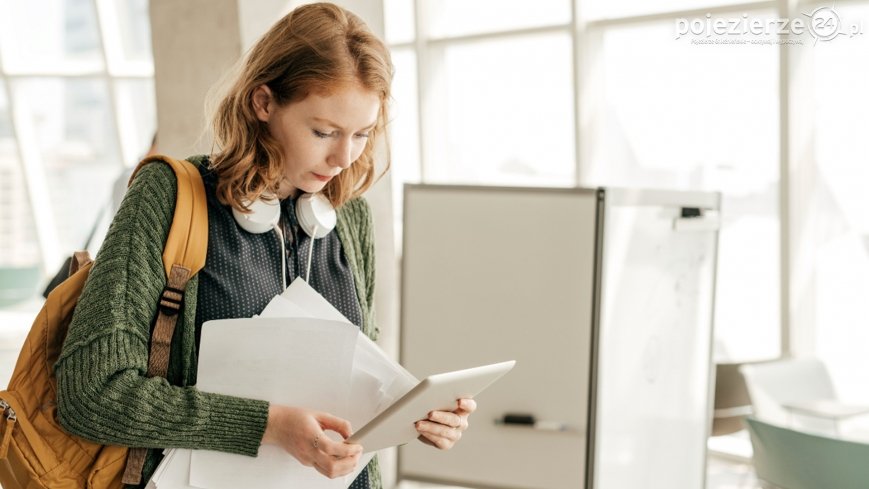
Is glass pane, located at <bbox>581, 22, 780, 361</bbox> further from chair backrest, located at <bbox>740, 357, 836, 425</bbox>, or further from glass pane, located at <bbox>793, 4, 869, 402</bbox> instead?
chair backrest, located at <bbox>740, 357, 836, 425</bbox>

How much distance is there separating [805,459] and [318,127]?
2189 millimetres

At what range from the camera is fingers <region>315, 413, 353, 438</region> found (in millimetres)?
1369

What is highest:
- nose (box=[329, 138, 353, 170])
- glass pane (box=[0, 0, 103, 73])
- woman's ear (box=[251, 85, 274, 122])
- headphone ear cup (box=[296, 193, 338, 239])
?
glass pane (box=[0, 0, 103, 73])

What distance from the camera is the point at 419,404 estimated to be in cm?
133

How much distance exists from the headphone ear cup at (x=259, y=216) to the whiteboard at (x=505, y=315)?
1414 millimetres

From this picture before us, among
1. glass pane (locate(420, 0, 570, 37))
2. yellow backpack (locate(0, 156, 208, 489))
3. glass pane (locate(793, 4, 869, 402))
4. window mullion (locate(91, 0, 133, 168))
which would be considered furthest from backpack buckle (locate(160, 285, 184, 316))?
window mullion (locate(91, 0, 133, 168))

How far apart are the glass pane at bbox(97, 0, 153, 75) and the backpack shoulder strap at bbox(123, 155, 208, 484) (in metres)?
7.22

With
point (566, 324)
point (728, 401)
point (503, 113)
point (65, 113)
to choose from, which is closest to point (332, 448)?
point (566, 324)

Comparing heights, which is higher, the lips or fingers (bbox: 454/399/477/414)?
the lips

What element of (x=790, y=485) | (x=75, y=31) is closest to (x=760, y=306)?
(x=790, y=485)

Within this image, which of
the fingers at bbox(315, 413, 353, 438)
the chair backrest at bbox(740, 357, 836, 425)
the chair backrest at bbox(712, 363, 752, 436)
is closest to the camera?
the fingers at bbox(315, 413, 353, 438)

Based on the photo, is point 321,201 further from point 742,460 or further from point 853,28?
point 742,460

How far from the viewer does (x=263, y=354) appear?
1.39 metres

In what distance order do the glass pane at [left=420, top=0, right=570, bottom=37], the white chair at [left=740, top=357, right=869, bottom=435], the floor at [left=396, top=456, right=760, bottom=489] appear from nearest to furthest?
the white chair at [left=740, top=357, right=869, bottom=435] < the floor at [left=396, top=456, right=760, bottom=489] < the glass pane at [left=420, top=0, right=570, bottom=37]
